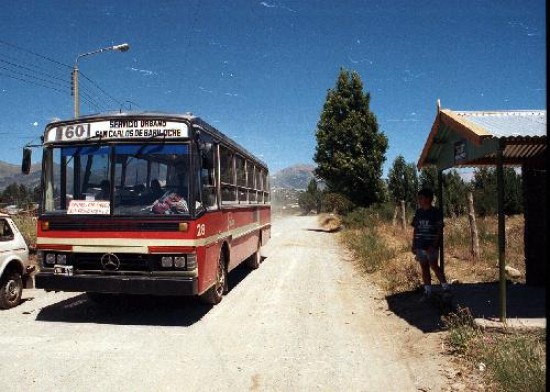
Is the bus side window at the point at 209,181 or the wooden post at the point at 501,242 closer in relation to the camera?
the wooden post at the point at 501,242

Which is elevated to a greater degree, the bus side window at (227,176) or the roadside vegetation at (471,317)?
the bus side window at (227,176)

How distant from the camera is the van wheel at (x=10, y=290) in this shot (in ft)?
26.0

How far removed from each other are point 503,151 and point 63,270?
7382 millimetres

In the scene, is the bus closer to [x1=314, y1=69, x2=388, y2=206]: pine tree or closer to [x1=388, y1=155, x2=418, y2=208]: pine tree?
[x1=314, y1=69, x2=388, y2=206]: pine tree

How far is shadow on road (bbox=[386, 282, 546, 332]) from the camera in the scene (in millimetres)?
6785

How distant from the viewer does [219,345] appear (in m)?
6.05

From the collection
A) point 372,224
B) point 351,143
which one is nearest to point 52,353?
point 372,224

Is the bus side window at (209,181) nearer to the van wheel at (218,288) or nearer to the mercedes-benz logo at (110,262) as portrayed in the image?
the van wheel at (218,288)

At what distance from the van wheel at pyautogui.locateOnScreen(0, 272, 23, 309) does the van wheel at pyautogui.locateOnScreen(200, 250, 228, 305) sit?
130 inches

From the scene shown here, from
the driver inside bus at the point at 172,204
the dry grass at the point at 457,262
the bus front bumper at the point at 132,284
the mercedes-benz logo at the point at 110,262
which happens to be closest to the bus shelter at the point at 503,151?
the dry grass at the point at 457,262

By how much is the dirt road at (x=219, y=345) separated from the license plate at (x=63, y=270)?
78 centimetres

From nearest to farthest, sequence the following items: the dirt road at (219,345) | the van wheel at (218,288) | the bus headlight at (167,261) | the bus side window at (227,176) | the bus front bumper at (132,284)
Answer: the dirt road at (219,345), the bus front bumper at (132,284), the bus headlight at (167,261), the van wheel at (218,288), the bus side window at (227,176)

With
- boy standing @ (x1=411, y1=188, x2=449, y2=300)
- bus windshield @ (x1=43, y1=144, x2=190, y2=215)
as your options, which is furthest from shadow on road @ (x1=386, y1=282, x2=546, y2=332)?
bus windshield @ (x1=43, y1=144, x2=190, y2=215)

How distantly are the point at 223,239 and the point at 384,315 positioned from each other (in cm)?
316
